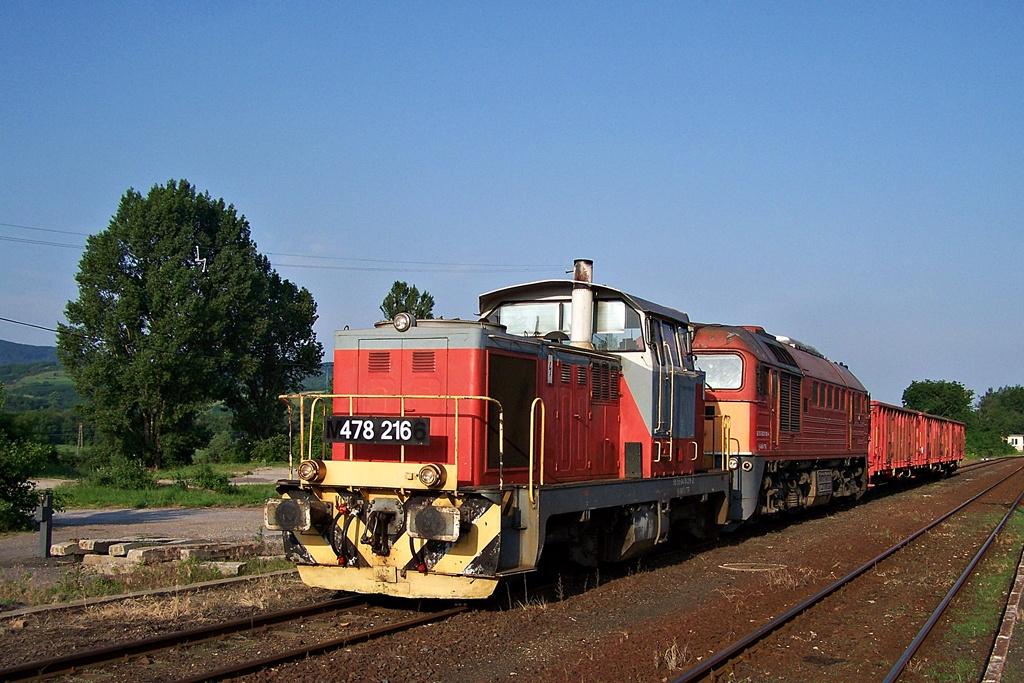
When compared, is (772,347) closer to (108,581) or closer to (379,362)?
(379,362)

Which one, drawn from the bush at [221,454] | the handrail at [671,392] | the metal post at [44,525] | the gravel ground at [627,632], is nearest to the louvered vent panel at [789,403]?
the gravel ground at [627,632]

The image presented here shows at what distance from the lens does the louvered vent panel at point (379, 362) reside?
8.55 metres

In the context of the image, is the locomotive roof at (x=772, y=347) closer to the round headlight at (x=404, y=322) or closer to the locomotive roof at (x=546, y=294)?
the locomotive roof at (x=546, y=294)

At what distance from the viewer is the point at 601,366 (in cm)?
1008

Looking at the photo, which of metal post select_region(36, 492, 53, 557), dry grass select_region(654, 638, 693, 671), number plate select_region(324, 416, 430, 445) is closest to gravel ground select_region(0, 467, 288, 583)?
metal post select_region(36, 492, 53, 557)

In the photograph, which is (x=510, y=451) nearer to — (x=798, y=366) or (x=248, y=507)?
(x=798, y=366)

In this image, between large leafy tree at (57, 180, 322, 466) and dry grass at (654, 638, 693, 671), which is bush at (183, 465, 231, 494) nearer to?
large leafy tree at (57, 180, 322, 466)

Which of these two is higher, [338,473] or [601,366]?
[601,366]

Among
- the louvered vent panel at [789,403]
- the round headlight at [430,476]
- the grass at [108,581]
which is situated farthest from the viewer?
the louvered vent panel at [789,403]

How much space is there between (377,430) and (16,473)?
9361 millimetres

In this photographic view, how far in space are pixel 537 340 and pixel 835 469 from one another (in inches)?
522

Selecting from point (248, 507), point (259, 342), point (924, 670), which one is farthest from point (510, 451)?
point (259, 342)

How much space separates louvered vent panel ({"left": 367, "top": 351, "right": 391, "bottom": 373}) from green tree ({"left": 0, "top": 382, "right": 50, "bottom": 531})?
8.58 meters

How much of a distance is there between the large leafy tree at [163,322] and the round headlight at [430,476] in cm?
3173
